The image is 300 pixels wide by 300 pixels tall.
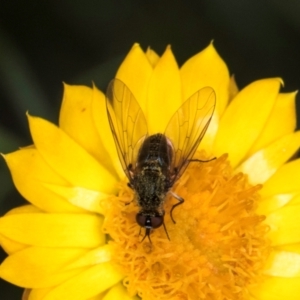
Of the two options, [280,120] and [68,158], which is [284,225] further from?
[68,158]

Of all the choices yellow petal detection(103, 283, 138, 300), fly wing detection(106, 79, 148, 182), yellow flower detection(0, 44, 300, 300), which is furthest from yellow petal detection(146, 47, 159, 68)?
yellow petal detection(103, 283, 138, 300)

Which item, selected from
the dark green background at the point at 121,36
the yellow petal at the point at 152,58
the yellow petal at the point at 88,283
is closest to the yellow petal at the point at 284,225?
the yellow petal at the point at 88,283

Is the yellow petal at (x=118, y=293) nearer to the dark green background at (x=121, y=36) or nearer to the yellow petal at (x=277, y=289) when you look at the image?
the yellow petal at (x=277, y=289)

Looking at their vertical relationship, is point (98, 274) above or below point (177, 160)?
below

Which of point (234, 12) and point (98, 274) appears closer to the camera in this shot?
point (98, 274)

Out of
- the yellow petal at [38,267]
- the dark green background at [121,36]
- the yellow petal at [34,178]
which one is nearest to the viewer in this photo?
the yellow petal at [38,267]

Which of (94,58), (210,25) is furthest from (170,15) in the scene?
(94,58)

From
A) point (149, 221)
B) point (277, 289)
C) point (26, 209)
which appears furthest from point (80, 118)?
point (277, 289)

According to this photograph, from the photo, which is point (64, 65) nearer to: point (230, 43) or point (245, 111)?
point (230, 43)

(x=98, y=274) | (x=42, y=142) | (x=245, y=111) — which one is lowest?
(x=98, y=274)
